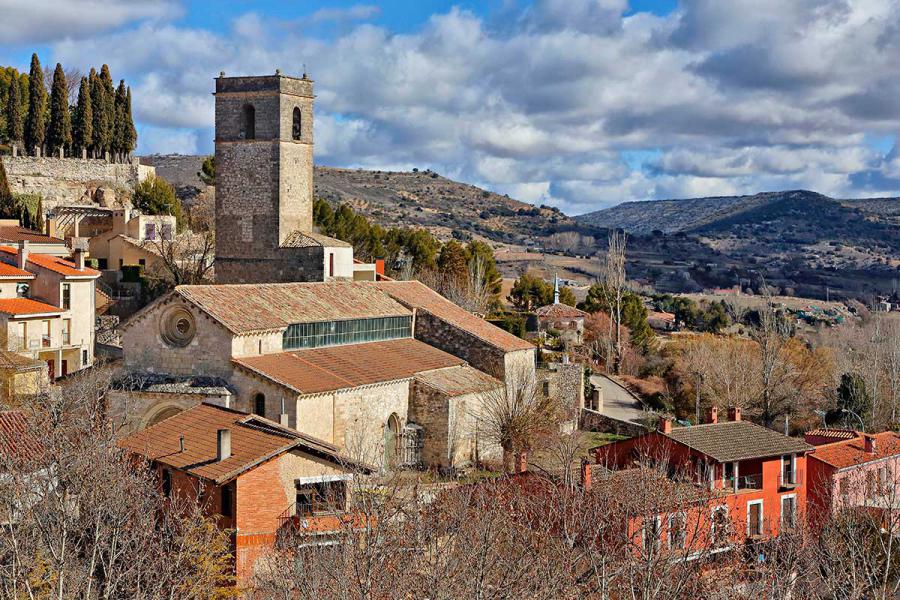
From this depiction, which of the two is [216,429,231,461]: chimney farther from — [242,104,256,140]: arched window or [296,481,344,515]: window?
[242,104,256,140]: arched window

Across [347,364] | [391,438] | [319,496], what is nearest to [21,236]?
Result: [347,364]

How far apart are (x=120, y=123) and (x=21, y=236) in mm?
22657

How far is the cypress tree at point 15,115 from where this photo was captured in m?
71.9

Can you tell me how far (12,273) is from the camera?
46062 millimetres

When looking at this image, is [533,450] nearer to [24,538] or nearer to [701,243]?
[24,538]

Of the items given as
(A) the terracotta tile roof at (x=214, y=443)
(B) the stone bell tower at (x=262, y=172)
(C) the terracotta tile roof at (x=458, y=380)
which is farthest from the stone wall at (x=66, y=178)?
(A) the terracotta tile roof at (x=214, y=443)

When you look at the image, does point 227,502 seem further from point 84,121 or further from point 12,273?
point 84,121

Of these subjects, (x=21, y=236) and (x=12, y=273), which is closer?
(x=12, y=273)

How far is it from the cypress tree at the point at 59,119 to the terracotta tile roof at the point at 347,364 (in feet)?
128

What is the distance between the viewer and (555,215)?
18388cm

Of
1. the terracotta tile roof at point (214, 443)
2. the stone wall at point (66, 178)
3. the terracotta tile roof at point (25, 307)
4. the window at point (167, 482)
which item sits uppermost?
the stone wall at point (66, 178)

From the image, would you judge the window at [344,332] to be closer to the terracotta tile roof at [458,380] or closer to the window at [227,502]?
the terracotta tile roof at [458,380]

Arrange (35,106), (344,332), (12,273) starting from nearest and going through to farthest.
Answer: (344,332)
(12,273)
(35,106)

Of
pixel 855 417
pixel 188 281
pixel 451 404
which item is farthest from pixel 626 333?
pixel 451 404
